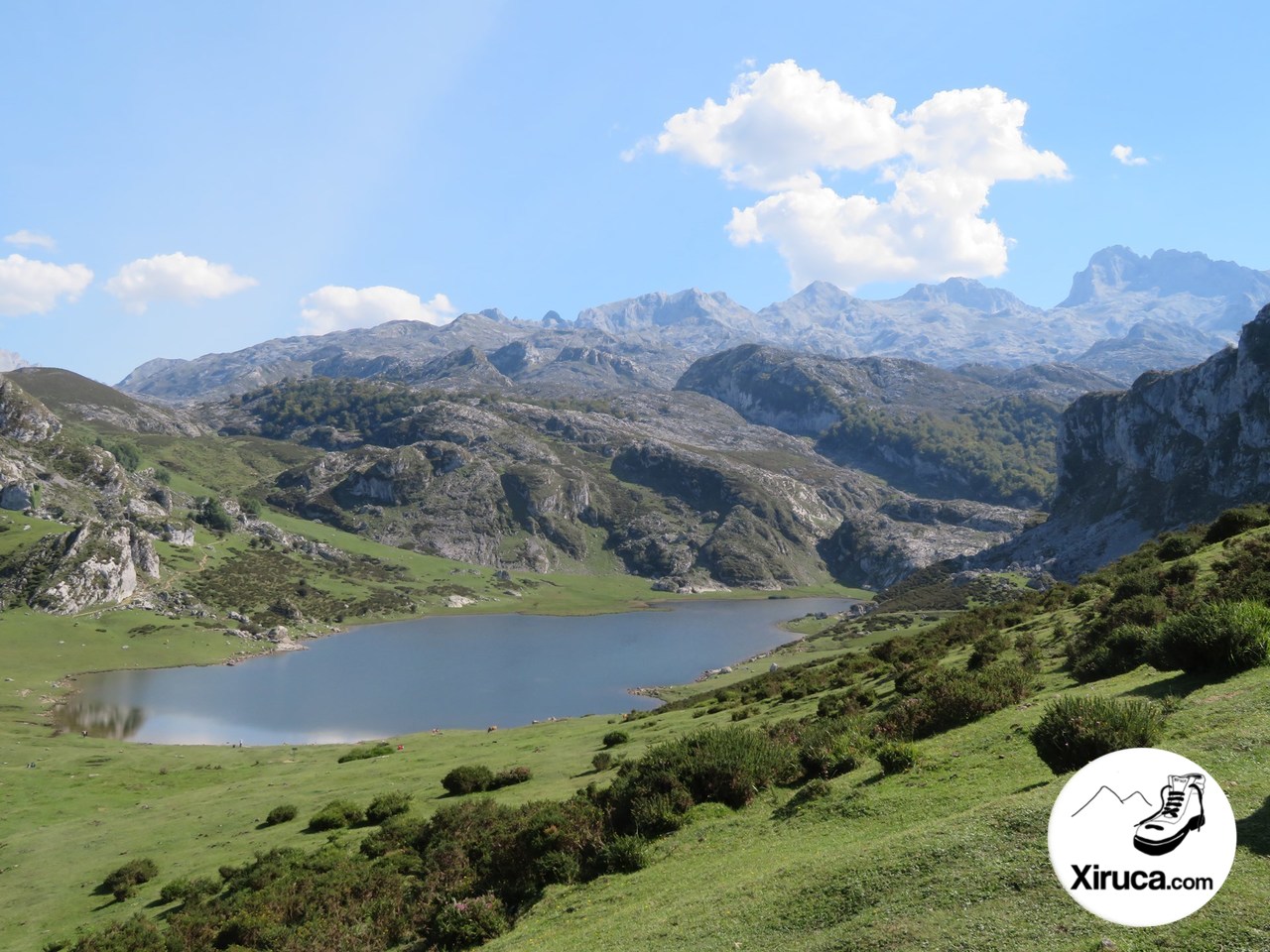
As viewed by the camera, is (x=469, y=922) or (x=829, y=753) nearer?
(x=469, y=922)

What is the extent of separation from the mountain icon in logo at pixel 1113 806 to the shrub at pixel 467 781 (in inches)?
1053

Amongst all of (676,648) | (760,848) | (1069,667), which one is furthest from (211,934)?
(676,648)

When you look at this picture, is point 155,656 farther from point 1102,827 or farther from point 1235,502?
point 1235,502

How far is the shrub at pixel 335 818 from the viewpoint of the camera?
98.0 ft

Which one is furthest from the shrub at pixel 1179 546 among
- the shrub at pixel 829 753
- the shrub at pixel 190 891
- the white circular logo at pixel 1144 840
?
the shrub at pixel 190 891

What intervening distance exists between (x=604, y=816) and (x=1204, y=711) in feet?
45.5

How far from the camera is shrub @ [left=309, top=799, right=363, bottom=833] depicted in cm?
2988

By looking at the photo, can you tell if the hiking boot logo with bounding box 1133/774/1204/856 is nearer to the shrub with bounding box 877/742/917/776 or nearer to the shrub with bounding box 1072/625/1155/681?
the shrub with bounding box 877/742/917/776

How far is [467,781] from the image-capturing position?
31.0m

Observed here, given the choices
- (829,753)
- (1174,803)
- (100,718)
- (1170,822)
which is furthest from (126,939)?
(100,718)

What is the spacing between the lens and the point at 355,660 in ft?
509

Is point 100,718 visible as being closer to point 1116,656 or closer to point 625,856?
point 625,856

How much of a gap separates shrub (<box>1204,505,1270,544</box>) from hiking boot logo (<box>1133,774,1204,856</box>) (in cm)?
4088

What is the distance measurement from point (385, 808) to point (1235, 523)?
47.3m
